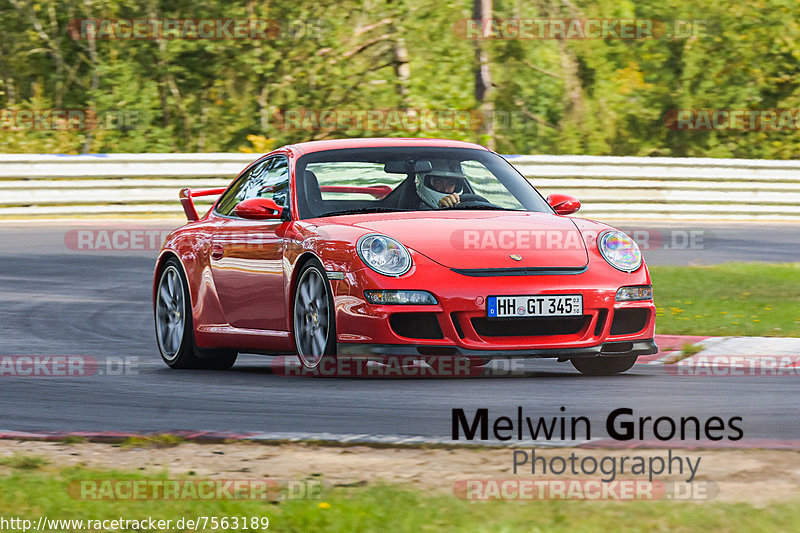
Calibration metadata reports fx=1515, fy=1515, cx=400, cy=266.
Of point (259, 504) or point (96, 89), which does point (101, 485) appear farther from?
point (96, 89)

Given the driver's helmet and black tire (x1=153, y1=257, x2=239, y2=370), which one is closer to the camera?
the driver's helmet

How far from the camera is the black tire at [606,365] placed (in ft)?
29.1

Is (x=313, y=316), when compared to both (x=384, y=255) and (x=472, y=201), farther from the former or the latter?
(x=472, y=201)

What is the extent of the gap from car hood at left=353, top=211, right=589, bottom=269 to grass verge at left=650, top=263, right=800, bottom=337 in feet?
9.21

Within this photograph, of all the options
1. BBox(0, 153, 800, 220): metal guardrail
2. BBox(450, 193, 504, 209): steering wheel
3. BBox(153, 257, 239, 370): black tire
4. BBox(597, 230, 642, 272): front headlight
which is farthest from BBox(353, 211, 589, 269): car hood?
BBox(0, 153, 800, 220): metal guardrail

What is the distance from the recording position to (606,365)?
29.3ft

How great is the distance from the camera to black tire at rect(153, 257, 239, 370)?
9766 millimetres

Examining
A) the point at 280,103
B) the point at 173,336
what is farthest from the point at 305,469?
the point at 280,103

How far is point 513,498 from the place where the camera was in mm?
5156

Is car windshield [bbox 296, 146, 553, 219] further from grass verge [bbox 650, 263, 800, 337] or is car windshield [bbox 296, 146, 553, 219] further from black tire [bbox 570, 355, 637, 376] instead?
grass verge [bbox 650, 263, 800, 337]

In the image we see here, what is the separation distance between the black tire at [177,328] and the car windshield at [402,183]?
4.27 feet

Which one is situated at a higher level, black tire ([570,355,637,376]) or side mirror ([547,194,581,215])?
side mirror ([547,194,581,215])

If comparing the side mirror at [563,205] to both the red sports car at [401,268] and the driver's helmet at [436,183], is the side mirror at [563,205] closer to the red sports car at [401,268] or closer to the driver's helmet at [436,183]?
the red sports car at [401,268]

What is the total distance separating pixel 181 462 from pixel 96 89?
74.7 feet
